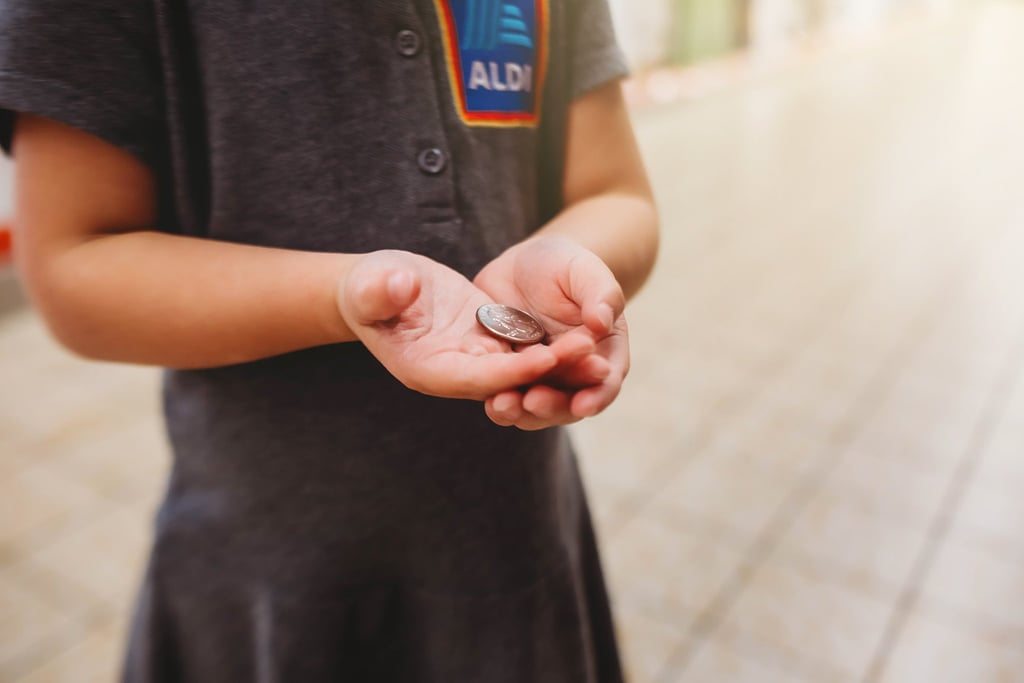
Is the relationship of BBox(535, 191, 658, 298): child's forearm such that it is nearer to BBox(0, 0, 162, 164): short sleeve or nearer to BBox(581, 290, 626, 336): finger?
BBox(581, 290, 626, 336): finger

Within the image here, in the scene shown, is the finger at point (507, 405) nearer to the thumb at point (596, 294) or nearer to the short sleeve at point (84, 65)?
the thumb at point (596, 294)

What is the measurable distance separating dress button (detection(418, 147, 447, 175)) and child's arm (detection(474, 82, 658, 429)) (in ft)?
0.25

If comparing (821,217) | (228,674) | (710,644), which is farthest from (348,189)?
(821,217)

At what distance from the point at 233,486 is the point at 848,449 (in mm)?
1880

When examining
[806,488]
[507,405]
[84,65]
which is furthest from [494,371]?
[806,488]

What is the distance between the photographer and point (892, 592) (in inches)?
66.7

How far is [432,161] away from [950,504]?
183 cm

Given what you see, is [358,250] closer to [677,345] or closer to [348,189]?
[348,189]

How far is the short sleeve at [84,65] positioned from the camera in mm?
474

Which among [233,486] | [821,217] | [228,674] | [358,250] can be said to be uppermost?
[358,250]

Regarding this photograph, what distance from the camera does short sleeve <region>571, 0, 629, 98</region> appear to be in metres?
0.63

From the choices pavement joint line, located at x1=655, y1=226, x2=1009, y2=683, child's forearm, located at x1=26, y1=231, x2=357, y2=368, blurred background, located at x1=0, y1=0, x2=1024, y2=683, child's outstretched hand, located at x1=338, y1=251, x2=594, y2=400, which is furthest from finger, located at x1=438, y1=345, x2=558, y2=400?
pavement joint line, located at x1=655, y1=226, x2=1009, y2=683

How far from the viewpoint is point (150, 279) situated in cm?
53

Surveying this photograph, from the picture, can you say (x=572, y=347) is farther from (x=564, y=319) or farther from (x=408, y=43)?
(x=408, y=43)
